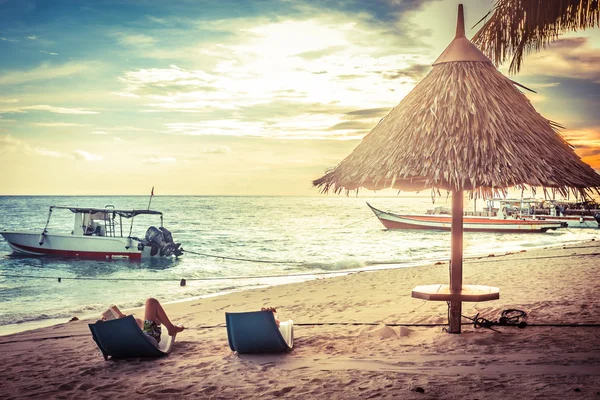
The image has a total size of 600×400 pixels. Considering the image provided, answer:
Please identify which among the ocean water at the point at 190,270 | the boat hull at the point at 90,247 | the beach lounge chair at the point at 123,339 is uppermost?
the beach lounge chair at the point at 123,339

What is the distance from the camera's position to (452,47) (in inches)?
245

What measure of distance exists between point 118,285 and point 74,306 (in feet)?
11.3

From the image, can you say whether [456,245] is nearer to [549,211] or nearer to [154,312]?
[154,312]

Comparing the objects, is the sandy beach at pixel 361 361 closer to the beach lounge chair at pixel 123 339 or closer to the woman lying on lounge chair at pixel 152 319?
the beach lounge chair at pixel 123 339

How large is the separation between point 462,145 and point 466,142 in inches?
2.4

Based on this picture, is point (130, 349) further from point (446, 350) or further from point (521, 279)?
point (521, 279)

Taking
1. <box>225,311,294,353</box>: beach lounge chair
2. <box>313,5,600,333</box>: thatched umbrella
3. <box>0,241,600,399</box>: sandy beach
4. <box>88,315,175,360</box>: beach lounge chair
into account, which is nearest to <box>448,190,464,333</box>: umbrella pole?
<box>313,5,600,333</box>: thatched umbrella

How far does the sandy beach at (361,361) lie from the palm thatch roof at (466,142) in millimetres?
1808

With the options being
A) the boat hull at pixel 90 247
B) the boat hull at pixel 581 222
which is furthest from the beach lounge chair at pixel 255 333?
the boat hull at pixel 581 222

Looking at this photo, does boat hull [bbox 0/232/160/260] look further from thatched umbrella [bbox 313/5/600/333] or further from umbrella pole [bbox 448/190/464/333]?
umbrella pole [bbox 448/190/464/333]

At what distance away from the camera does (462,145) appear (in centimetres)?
559

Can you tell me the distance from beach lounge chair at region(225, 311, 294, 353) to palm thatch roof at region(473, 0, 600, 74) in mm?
6740

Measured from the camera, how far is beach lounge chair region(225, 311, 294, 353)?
572cm

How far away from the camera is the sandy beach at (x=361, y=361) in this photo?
4730mm
